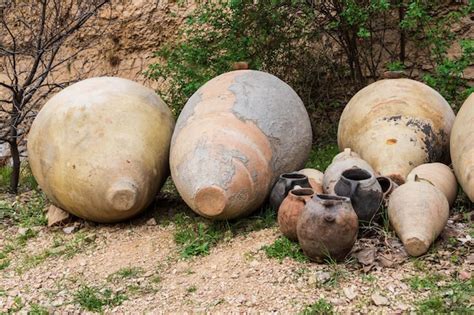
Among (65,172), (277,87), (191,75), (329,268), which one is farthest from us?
(191,75)

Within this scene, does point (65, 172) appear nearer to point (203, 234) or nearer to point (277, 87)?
point (203, 234)

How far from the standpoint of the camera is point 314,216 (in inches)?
151

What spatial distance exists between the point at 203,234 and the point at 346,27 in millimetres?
3875

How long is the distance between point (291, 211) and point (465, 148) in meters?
1.41

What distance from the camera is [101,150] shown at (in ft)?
16.1

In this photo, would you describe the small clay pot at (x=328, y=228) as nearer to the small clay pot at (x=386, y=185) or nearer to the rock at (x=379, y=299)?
the rock at (x=379, y=299)

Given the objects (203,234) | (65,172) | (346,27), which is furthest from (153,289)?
(346,27)

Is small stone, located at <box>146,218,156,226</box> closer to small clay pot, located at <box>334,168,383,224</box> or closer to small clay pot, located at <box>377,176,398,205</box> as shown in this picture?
small clay pot, located at <box>334,168,383,224</box>

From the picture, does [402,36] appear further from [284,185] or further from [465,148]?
[284,185]

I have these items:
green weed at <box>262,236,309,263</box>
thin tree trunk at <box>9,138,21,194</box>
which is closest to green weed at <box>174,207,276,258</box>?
green weed at <box>262,236,309,263</box>

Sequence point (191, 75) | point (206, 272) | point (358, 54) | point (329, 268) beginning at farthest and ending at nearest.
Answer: point (358, 54)
point (191, 75)
point (206, 272)
point (329, 268)

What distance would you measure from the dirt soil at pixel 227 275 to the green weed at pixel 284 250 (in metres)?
0.05

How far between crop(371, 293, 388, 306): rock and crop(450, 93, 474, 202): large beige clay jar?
1279mm

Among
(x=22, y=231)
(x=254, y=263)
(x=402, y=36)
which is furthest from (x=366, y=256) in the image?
(x=402, y=36)
